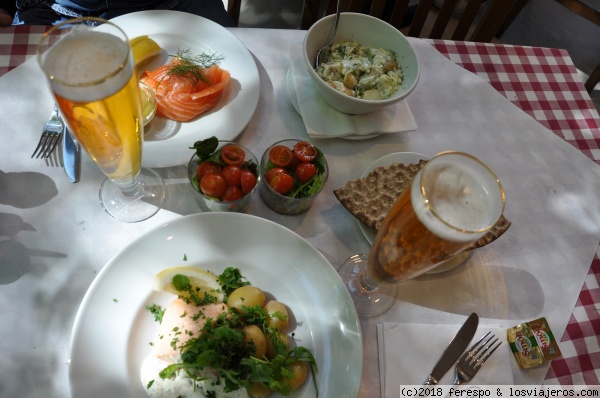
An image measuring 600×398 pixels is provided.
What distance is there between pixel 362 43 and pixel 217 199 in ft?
2.56

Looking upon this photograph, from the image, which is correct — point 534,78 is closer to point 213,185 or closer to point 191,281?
point 213,185

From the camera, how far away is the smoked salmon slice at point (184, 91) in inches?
51.8

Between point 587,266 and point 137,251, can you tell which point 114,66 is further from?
point 587,266

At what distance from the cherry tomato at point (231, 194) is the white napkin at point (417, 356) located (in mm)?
490

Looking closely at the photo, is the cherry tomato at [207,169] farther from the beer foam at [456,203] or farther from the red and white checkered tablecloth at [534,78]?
the red and white checkered tablecloth at [534,78]

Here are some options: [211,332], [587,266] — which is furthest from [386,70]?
[211,332]

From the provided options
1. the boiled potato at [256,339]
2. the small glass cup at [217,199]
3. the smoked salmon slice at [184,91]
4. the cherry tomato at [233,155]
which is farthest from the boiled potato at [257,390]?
the smoked salmon slice at [184,91]

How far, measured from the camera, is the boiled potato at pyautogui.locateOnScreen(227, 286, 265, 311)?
1.09 metres

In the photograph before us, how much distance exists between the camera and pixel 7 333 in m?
1.04

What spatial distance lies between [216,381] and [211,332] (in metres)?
0.10

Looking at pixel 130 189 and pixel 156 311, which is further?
pixel 130 189

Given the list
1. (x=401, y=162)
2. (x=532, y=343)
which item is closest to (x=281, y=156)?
(x=401, y=162)

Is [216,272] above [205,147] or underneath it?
underneath

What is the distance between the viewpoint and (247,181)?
3.84ft
